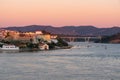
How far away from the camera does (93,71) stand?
19.5 m

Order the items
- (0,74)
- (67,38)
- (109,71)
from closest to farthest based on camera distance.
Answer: (0,74)
(109,71)
(67,38)

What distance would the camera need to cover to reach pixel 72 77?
17.4m

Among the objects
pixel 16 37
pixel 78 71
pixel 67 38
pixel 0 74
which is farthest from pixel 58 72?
pixel 67 38

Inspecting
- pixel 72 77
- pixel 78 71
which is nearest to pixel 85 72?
pixel 78 71

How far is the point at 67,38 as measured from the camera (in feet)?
353

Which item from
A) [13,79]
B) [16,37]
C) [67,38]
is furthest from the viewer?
[67,38]

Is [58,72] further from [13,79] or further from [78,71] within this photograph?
[13,79]

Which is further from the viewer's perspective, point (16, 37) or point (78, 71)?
point (16, 37)

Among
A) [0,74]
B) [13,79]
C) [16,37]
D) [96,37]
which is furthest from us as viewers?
[96,37]

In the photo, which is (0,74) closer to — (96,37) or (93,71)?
(93,71)

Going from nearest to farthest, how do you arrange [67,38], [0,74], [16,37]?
[0,74], [16,37], [67,38]

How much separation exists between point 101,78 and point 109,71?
2.46m

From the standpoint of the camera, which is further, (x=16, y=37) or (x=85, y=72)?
(x=16, y=37)

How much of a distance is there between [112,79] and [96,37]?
324ft
